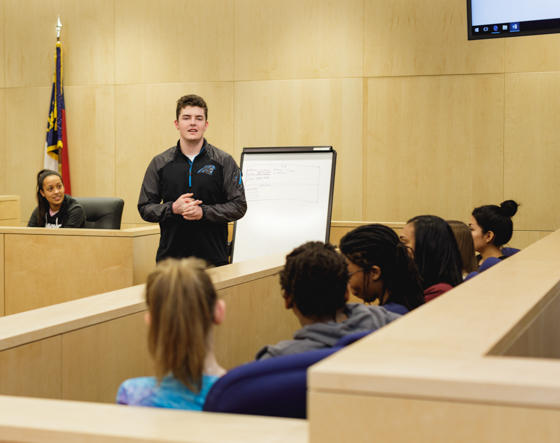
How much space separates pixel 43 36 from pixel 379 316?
673cm

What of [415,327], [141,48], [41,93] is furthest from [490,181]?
[415,327]

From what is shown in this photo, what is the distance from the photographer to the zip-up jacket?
11.1 ft

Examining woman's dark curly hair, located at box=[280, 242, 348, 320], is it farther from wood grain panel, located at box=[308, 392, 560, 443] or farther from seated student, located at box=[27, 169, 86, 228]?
seated student, located at box=[27, 169, 86, 228]

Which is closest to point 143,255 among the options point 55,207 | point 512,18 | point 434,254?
point 55,207

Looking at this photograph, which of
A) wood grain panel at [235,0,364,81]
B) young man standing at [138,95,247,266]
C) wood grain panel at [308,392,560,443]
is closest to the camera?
wood grain panel at [308,392,560,443]

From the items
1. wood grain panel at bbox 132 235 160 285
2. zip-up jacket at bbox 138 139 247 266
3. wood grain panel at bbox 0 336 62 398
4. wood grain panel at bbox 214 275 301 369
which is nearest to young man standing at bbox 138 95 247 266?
zip-up jacket at bbox 138 139 247 266

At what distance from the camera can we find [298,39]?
666cm

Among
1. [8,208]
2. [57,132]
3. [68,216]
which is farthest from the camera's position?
[57,132]

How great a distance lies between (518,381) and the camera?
2.76ft

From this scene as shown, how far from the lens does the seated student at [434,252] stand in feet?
8.27

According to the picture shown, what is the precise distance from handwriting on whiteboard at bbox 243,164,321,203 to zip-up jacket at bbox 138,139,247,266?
2.06 metres

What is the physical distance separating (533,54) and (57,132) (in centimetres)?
495

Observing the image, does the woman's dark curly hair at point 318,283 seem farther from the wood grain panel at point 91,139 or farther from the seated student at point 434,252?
the wood grain panel at point 91,139

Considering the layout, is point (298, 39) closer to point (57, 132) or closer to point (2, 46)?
point (57, 132)
